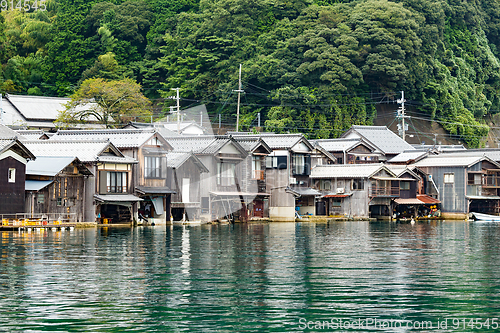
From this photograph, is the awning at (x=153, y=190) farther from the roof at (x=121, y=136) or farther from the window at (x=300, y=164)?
the window at (x=300, y=164)

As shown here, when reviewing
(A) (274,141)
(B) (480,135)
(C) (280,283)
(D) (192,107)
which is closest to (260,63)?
(D) (192,107)

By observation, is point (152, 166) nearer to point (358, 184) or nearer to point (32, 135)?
point (32, 135)

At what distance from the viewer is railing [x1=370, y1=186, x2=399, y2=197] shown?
75.6m

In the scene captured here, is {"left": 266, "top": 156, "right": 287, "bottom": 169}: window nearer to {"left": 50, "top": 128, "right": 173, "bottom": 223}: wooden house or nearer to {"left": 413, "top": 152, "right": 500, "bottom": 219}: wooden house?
{"left": 50, "top": 128, "right": 173, "bottom": 223}: wooden house

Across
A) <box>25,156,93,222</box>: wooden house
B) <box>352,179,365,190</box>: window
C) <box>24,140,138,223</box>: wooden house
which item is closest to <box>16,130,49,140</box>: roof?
<box>24,140,138,223</box>: wooden house

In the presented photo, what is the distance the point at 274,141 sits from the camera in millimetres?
72500

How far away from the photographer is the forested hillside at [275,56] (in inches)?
3767

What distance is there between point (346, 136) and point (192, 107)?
83.2ft

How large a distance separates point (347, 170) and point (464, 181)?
42.6ft

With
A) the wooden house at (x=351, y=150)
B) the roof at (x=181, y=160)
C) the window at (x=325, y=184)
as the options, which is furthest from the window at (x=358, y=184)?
the roof at (x=181, y=160)

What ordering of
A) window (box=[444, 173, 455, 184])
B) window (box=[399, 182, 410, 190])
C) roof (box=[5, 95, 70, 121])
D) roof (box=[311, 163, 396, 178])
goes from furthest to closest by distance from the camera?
roof (box=[5, 95, 70, 121]), window (box=[444, 173, 455, 184]), window (box=[399, 182, 410, 190]), roof (box=[311, 163, 396, 178])

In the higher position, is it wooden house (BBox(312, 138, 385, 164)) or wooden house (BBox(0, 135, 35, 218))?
wooden house (BBox(312, 138, 385, 164))

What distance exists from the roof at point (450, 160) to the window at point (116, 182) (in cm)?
3685

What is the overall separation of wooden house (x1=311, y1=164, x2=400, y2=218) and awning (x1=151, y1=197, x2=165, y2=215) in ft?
64.9
